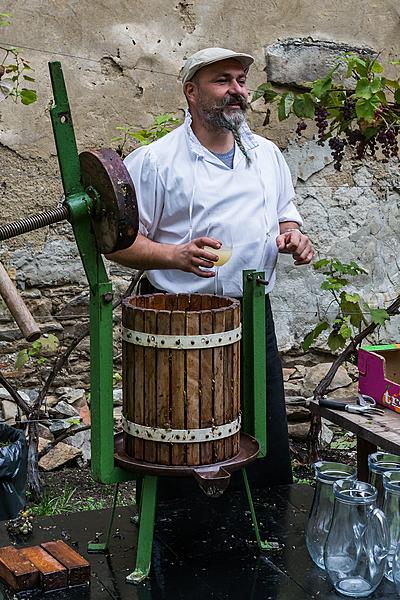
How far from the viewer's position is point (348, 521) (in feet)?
8.58

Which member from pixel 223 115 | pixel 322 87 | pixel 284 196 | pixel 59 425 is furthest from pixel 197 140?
pixel 59 425

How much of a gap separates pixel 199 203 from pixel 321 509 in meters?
1.17

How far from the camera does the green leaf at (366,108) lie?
4.15 m

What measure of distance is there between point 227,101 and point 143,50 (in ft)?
5.85

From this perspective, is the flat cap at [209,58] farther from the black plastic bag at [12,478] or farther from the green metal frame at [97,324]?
the black plastic bag at [12,478]

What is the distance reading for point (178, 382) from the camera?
8.75 ft

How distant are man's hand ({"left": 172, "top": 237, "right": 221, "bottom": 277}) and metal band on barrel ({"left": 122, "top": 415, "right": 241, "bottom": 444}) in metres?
0.56

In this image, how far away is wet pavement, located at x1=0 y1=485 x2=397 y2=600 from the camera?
8.83 ft

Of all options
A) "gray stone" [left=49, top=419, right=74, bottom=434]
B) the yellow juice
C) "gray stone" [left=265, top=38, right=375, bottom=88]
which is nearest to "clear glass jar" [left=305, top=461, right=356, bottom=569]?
the yellow juice

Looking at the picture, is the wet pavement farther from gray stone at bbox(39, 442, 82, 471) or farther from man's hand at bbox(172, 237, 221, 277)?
gray stone at bbox(39, 442, 82, 471)

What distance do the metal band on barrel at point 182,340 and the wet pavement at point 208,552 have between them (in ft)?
2.20

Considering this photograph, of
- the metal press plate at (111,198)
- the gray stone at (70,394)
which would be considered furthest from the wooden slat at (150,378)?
the gray stone at (70,394)

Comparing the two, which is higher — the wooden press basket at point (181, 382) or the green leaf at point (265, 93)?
the green leaf at point (265, 93)

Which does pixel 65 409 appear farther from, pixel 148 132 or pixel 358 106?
pixel 358 106
